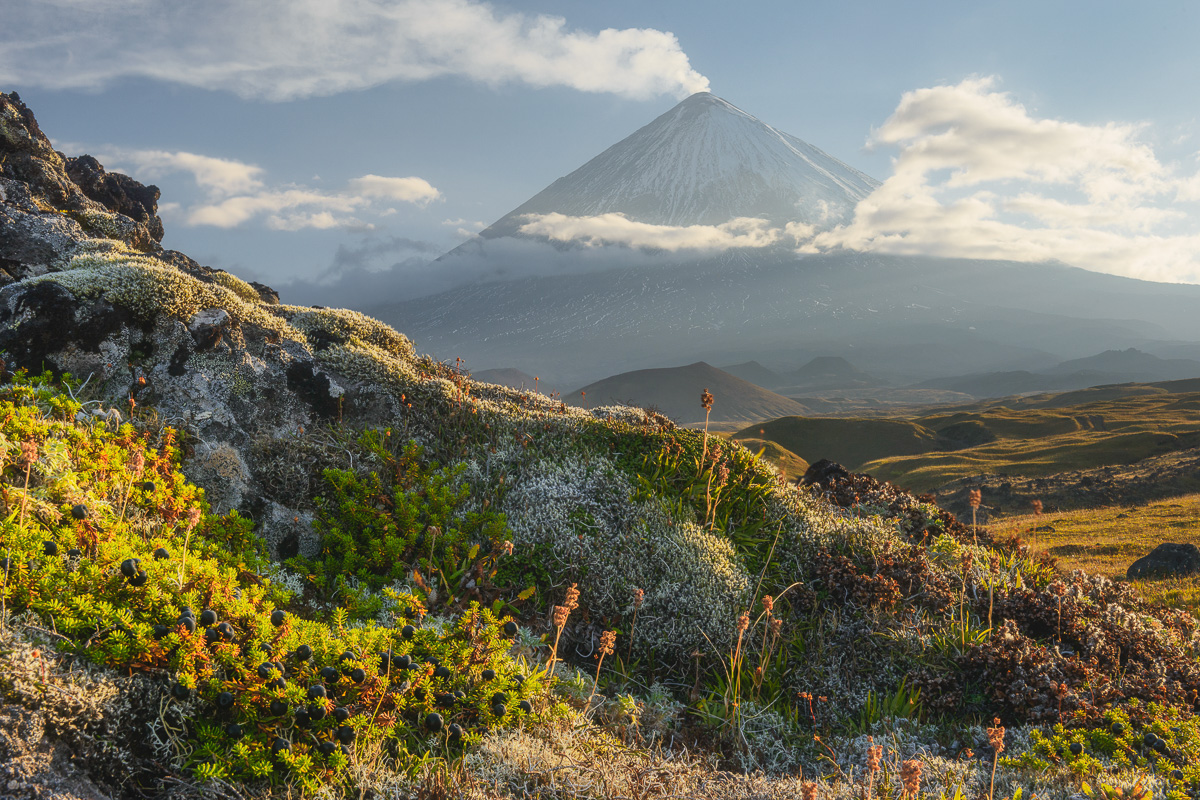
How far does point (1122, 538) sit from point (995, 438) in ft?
266

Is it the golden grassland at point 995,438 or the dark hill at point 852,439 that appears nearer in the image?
the golden grassland at point 995,438

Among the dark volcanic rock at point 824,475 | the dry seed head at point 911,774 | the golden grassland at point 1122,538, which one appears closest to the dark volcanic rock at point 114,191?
the dark volcanic rock at point 824,475

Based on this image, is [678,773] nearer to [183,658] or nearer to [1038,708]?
[183,658]

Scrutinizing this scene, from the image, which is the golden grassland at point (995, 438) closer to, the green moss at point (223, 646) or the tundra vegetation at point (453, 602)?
the tundra vegetation at point (453, 602)

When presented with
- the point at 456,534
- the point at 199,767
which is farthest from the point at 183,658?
the point at 456,534

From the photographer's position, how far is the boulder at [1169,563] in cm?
1129

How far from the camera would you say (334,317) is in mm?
8805

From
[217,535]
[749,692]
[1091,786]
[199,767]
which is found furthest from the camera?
[749,692]

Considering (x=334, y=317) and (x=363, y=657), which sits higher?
(x=334, y=317)

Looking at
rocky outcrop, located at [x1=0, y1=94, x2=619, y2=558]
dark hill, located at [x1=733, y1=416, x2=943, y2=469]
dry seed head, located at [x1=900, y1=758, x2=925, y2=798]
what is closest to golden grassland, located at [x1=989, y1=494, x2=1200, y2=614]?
A: dry seed head, located at [x1=900, y1=758, x2=925, y2=798]

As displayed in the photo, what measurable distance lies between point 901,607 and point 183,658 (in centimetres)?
598

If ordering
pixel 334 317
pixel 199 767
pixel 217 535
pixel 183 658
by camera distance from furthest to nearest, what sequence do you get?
pixel 334 317 → pixel 217 535 → pixel 183 658 → pixel 199 767

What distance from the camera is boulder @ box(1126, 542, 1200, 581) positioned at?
1129 cm

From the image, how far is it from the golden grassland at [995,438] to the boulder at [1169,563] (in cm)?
4073
